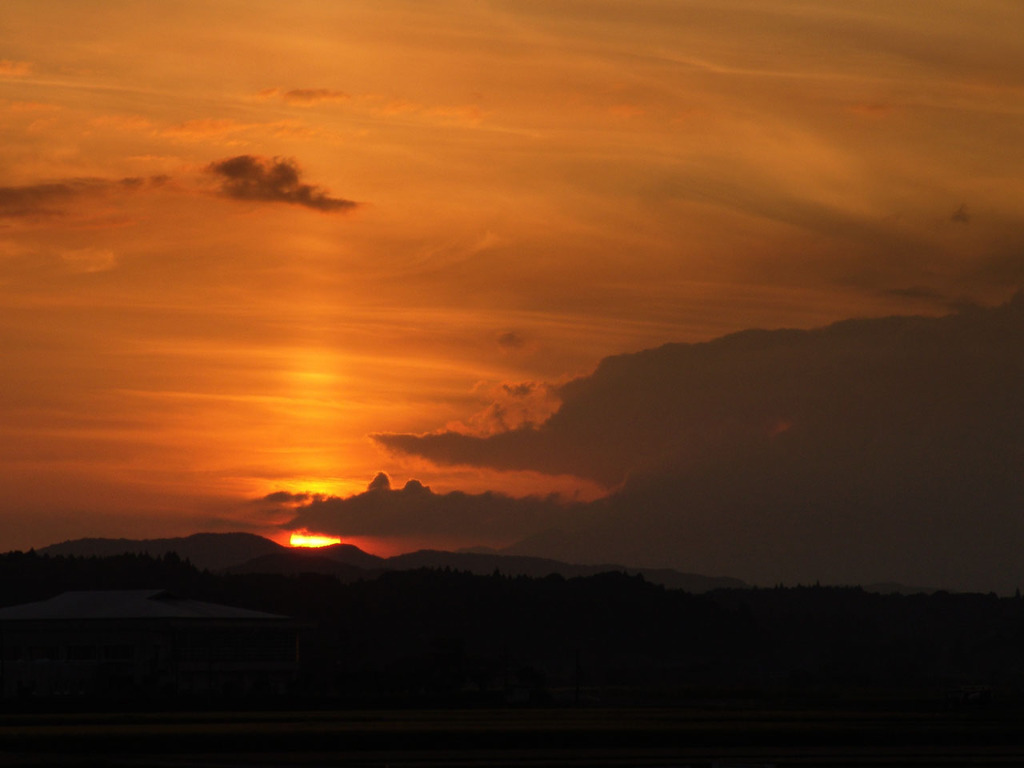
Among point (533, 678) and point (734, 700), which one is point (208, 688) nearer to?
point (533, 678)

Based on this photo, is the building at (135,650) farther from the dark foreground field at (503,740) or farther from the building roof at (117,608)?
the dark foreground field at (503,740)

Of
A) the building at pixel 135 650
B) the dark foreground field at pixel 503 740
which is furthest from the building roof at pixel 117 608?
the dark foreground field at pixel 503 740

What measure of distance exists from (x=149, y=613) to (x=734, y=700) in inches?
1974

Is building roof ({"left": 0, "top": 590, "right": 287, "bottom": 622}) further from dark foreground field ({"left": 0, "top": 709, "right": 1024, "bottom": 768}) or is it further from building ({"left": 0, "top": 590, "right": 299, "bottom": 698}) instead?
dark foreground field ({"left": 0, "top": 709, "right": 1024, "bottom": 768})

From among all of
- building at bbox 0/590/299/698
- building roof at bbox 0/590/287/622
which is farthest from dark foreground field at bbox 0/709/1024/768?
building roof at bbox 0/590/287/622

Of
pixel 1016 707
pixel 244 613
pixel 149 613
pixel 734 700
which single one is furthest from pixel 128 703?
pixel 1016 707

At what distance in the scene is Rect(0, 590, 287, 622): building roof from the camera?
13450 cm

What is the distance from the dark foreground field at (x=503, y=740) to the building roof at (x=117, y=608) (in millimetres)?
40049

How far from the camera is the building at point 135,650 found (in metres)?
125

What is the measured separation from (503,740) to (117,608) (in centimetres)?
7353

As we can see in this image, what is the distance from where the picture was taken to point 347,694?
122688 mm

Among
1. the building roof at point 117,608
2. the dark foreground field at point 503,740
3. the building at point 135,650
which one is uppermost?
the building roof at point 117,608

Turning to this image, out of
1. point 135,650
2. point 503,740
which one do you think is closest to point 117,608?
point 135,650

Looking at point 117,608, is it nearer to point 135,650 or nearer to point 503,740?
point 135,650
